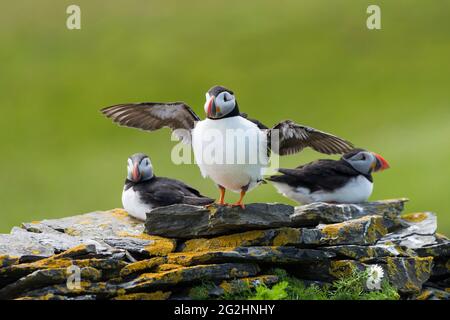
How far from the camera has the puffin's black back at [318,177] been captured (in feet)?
58.3

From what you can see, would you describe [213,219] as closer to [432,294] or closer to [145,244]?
[145,244]

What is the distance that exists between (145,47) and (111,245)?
35.5 m

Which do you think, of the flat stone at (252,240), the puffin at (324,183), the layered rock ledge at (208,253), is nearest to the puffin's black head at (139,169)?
the layered rock ledge at (208,253)

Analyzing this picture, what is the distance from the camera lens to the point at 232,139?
1330cm

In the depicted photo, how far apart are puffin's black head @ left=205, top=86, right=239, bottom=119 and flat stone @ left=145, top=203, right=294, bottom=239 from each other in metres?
1.32

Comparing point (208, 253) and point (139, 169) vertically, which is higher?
point (139, 169)

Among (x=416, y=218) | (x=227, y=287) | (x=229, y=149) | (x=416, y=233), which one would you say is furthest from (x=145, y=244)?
(x=416, y=218)

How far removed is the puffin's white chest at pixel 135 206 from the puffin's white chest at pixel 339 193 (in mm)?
2914

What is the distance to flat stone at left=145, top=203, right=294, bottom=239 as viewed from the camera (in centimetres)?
1349

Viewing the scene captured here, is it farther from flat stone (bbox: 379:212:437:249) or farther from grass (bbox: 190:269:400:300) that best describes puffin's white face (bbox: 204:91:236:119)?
flat stone (bbox: 379:212:437:249)

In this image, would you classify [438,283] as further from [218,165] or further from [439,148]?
[439,148]

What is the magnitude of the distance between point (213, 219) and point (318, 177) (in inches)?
185

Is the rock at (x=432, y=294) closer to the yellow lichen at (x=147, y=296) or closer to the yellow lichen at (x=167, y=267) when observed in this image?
the yellow lichen at (x=167, y=267)
